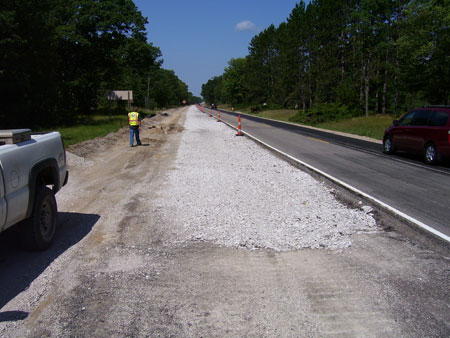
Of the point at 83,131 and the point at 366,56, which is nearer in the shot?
the point at 83,131

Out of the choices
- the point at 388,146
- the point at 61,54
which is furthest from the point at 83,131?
the point at 388,146

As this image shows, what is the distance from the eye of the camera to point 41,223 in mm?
5012

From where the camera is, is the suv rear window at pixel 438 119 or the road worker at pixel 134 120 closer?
the suv rear window at pixel 438 119

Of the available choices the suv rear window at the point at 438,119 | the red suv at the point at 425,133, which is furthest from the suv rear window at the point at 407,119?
the suv rear window at the point at 438,119

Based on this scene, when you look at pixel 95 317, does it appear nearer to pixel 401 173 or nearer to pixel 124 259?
pixel 124 259

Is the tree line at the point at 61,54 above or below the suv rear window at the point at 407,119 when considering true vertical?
above

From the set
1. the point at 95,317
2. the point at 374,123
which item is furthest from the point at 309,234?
the point at 374,123

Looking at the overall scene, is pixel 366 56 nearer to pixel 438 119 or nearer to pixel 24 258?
pixel 438 119

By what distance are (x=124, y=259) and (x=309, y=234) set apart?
2659 millimetres

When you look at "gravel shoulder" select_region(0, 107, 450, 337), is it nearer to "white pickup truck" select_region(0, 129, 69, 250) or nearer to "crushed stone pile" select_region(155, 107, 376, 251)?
"crushed stone pile" select_region(155, 107, 376, 251)

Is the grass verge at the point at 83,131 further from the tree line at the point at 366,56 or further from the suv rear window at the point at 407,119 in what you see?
the tree line at the point at 366,56

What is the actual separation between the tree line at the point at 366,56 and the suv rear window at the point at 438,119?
20.6 meters

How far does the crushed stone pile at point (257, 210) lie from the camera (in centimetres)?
540

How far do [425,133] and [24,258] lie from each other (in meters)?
12.6
